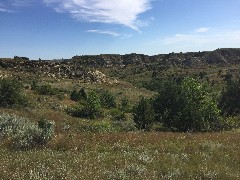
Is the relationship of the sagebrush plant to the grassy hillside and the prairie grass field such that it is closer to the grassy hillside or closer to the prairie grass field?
the grassy hillside

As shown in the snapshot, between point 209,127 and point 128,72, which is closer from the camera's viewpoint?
point 209,127

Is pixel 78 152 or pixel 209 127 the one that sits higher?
pixel 78 152

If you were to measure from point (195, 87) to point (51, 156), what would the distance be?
32113mm

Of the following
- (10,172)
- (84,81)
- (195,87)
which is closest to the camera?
(10,172)

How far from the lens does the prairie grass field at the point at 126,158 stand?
36.5 feet

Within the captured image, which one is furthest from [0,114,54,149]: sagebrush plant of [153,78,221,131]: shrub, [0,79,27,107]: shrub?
[0,79,27,107]: shrub

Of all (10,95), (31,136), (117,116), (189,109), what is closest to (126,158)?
(31,136)

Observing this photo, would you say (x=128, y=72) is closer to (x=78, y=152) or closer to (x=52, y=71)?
(x=52, y=71)

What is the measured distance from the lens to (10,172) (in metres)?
10.6

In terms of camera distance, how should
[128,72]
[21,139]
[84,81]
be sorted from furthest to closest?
[128,72]
[84,81]
[21,139]

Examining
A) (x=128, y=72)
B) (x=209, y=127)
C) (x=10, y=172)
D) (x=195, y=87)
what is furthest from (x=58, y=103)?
(x=128, y=72)

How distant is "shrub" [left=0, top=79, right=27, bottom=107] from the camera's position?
4438 cm

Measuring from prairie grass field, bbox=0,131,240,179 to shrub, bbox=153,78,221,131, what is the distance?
11.9 metres

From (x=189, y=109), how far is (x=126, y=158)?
796 inches
